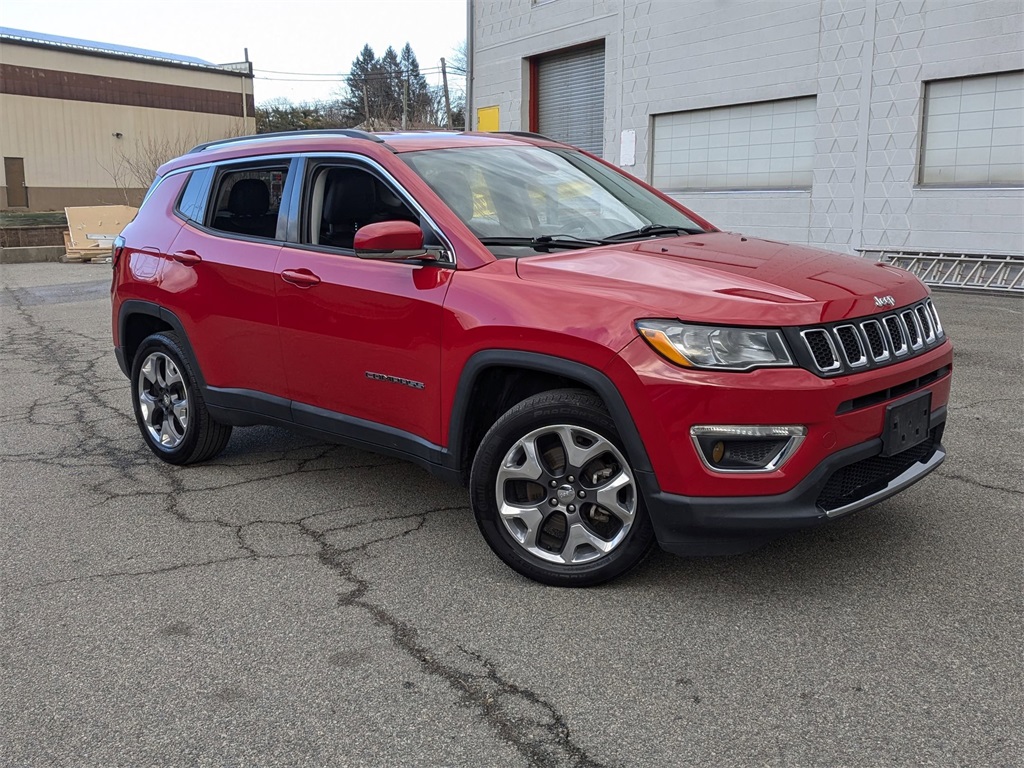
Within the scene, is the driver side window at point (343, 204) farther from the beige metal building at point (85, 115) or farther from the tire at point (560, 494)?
the beige metal building at point (85, 115)

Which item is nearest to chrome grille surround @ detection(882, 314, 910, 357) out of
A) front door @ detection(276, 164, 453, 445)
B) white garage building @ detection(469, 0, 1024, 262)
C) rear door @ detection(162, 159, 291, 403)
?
front door @ detection(276, 164, 453, 445)

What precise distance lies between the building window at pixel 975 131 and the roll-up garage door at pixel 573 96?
7.54 meters

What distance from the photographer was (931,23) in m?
13.4

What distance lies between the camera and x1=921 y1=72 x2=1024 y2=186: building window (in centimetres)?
1277

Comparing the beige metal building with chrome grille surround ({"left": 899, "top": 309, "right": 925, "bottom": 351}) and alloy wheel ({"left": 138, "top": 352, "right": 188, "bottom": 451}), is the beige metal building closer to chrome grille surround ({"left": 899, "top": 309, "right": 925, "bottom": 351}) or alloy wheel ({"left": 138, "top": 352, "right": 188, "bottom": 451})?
alloy wheel ({"left": 138, "top": 352, "right": 188, "bottom": 451})

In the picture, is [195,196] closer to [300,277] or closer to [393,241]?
[300,277]

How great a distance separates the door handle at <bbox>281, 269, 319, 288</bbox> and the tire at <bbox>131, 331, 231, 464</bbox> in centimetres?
109

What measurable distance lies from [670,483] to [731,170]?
48.5ft

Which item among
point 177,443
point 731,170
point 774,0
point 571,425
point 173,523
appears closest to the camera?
point 571,425

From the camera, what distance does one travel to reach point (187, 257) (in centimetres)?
504

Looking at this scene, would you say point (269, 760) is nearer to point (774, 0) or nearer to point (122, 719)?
point (122, 719)

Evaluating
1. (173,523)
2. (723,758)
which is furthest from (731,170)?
(723,758)

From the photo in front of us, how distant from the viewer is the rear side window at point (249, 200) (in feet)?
15.4

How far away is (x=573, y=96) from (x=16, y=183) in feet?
122
